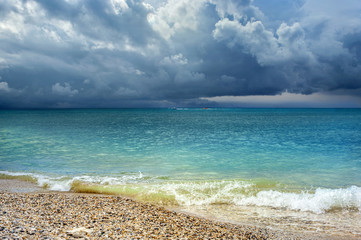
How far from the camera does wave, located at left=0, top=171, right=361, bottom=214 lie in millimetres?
11875

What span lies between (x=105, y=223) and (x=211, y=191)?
6.87 metres

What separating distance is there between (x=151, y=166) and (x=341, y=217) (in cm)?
1269

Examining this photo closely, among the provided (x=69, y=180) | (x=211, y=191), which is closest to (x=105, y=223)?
(x=211, y=191)

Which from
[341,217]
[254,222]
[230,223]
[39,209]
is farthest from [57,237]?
[341,217]

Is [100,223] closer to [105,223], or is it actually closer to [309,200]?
[105,223]

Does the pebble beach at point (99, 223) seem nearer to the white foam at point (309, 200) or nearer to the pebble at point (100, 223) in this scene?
the pebble at point (100, 223)

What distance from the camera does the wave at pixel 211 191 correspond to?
39.0ft

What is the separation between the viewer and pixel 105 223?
813cm

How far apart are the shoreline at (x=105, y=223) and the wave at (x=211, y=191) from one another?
2262 mm

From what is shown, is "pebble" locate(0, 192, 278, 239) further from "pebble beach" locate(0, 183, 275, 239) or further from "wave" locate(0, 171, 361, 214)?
"wave" locate(0, 171, 361, 214)

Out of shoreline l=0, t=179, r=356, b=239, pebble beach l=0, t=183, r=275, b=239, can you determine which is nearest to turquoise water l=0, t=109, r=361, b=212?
shoreline l=0, t=179, r=356, b=239

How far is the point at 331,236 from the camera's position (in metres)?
8.87

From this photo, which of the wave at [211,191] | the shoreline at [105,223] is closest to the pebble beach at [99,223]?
the shoreline at [105,223]

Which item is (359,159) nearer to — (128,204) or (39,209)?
(128,204)
